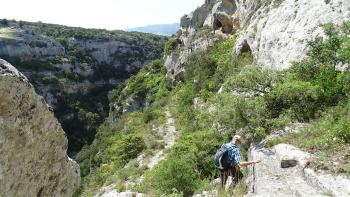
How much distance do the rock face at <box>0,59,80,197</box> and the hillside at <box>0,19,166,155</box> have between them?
97.8 meters

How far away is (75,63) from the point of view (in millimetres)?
145750

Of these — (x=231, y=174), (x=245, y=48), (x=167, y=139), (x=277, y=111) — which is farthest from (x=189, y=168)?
(x=167, y=139)

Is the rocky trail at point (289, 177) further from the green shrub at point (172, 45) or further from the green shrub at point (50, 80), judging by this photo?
the green shrub at point (50, 80)

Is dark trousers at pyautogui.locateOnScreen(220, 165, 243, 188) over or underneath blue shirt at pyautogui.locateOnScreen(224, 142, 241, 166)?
underneath

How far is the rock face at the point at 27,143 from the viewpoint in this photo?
6305 mm

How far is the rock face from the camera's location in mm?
6305

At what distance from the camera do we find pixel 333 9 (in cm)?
2136

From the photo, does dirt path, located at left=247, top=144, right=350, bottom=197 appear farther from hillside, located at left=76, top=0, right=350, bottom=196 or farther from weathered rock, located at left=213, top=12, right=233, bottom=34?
weathered rock, located at left=213, top=12, right=233, bottom=34

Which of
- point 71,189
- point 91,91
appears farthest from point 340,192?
point 91,91

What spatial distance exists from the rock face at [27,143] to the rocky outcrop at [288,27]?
14092 millimetres

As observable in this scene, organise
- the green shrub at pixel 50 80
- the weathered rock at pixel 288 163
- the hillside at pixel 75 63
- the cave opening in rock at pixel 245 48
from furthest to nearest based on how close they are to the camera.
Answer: the green shrub at pixel 50 80 → the hillside at pixel 75 63 → the cave opening in rock at pixel 245 48 → the weathered rock at pixel 288 163

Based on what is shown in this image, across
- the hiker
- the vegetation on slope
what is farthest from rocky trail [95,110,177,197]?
the hiker

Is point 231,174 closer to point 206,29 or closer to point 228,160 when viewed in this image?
point 228,160

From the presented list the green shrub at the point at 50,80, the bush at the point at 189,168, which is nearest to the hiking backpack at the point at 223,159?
the bush at the point at 189,168
